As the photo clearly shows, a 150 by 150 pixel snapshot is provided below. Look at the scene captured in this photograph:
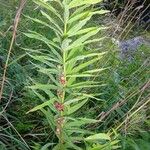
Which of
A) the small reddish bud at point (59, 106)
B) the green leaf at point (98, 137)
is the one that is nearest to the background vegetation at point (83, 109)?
the green leaf at point (98, 137)

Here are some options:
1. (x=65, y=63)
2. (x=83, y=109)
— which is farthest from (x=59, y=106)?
(x=83, y=109)

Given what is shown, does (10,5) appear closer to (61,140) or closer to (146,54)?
(146,54)

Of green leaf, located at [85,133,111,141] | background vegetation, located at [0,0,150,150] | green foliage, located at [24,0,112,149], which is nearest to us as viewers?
green foliage, located at [24,0,112,149]

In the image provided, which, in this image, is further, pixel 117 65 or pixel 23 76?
pixel 117 65

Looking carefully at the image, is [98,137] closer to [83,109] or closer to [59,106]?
[59,106]

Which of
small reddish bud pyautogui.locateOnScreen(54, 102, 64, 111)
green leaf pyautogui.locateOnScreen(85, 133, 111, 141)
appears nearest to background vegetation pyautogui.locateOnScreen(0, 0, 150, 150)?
green leaf pyautogui.locateOnScreen(85, 133, 111, 141)

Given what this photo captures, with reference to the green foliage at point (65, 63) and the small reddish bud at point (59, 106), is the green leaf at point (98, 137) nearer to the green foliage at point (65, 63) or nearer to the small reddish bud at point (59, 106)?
the green foliage at point (65, 63)

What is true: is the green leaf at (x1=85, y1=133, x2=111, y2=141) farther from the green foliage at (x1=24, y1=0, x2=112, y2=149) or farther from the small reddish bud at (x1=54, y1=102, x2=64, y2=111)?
the small reddish bud at (x1=54, y1=102, x2=64, y2=111)

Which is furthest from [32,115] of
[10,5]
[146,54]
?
[146,54]

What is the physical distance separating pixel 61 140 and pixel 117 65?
131 centimetres

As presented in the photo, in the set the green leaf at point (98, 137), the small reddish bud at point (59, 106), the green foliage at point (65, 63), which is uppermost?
the green foliage at point (65, 63)

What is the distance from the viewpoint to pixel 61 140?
2045 mm

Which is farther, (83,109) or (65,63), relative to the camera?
(83,109)

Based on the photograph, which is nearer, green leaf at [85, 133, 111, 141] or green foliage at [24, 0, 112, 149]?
green foliage at [24, 0, 112, 149]
